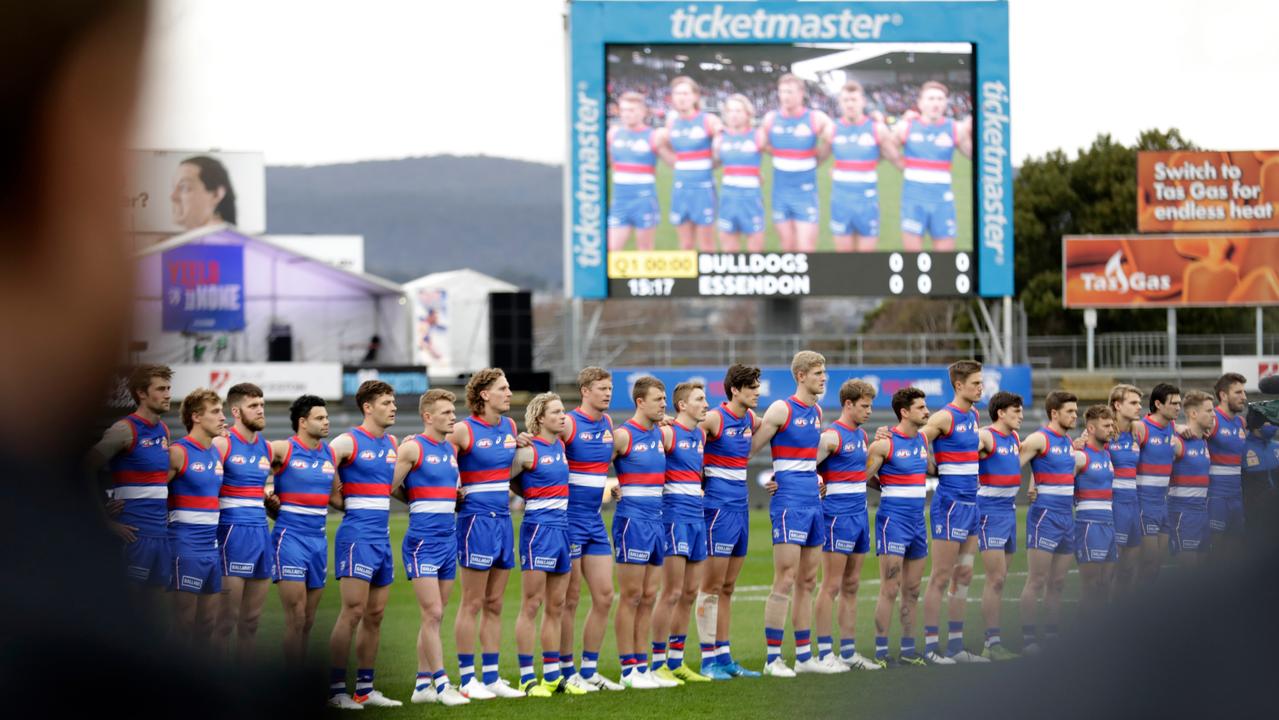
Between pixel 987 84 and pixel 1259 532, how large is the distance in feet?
82.7

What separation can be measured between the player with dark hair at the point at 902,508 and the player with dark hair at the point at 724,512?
1065mm

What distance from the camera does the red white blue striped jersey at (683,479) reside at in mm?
9578

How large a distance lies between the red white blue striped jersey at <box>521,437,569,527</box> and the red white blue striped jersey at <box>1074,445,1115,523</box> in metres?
4.41

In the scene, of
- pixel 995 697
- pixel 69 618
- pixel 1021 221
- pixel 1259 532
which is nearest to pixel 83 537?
pixel 69 618

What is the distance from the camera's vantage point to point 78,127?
2.36 ft

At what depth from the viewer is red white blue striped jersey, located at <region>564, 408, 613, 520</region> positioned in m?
9.28

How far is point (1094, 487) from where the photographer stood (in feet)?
37.7

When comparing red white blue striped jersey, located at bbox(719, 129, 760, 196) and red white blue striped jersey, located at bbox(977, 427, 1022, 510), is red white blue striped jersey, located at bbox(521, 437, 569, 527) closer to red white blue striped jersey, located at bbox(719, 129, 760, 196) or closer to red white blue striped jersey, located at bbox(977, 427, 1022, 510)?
red white blue striped jersey, located at bbox(977, 427, 1022, 510)

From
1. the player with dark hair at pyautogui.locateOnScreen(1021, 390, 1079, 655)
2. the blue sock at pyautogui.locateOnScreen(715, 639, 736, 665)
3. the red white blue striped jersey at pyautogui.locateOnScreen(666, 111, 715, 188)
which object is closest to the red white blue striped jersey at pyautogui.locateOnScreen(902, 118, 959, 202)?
the red white blue striped jersey at pyautogui.locateOnScreen(666, 111, 715, 188)

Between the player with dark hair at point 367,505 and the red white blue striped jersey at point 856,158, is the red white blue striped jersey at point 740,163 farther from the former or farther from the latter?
the player with dark hair at point 367,505

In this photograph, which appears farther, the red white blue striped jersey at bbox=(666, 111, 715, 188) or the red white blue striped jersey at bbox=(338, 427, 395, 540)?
the red white blue striped jersey at bbox=(666, 111, 715, 188)

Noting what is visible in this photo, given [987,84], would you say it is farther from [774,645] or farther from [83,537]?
[83,537]

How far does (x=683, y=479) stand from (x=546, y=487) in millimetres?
1028

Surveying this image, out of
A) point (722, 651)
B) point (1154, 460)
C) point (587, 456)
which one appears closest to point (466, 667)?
point (587, 456)
